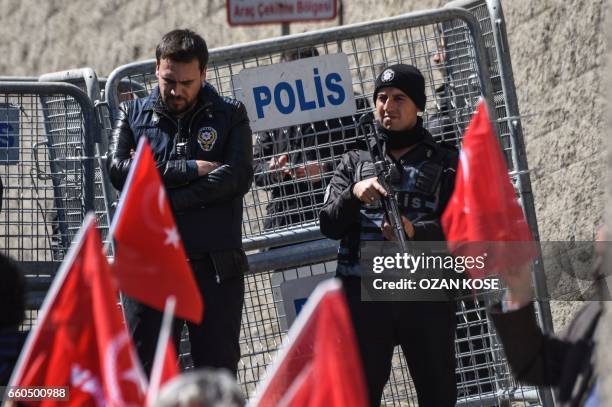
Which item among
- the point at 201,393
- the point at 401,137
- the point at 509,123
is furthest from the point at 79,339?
the point at 509,123

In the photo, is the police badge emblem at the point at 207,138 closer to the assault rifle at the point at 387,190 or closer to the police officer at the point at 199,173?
the police officer at the point at 199,173

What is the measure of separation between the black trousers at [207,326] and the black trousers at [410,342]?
0.50 meters

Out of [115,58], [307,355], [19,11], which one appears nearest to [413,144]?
[307,355]

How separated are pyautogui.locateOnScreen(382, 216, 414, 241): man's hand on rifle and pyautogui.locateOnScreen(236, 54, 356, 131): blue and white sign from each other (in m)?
1.00

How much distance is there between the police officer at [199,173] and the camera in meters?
6.14

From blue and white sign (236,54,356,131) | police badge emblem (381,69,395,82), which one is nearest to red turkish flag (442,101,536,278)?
police badge emblem (381,69,395,82)

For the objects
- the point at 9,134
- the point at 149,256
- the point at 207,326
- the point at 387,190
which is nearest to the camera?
the point at 149,256

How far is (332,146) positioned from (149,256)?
2.06 metres

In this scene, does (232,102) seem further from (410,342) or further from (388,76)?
(410,342)

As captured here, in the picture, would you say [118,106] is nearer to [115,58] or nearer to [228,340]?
[228,340]

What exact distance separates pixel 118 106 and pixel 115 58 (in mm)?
6764

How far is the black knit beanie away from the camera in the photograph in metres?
6.30

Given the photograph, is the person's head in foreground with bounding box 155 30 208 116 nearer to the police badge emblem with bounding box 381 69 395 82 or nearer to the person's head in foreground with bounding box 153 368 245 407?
the police badge emblem with bounding box 381 69 395 82

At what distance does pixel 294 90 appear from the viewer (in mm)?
6922
